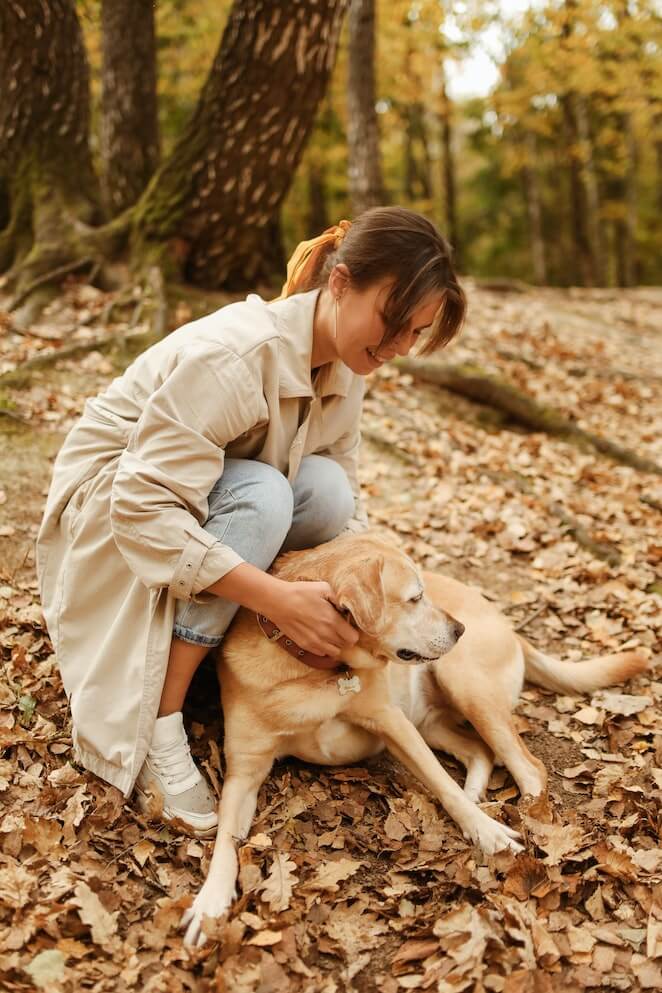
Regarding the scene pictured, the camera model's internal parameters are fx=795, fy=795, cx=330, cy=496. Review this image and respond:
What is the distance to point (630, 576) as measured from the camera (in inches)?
189

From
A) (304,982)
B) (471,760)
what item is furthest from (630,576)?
(304,982)

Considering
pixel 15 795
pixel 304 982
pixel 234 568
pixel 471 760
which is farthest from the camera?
pixel 471 760

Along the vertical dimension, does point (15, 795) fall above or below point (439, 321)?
below

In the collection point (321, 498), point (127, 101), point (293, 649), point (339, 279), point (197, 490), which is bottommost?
point (293, 649)

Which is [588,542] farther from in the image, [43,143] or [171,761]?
[43,143]

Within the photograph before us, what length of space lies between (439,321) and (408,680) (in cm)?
156

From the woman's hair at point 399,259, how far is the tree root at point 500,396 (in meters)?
4.12

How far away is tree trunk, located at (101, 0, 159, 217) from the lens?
7.50 meters

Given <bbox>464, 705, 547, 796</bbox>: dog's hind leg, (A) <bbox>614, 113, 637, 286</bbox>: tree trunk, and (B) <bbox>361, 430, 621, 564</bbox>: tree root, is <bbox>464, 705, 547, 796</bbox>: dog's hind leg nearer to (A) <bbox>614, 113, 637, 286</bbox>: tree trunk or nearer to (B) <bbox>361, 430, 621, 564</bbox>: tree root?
(B) <bbox>361, 430, 621, 564</bbox>: tree root

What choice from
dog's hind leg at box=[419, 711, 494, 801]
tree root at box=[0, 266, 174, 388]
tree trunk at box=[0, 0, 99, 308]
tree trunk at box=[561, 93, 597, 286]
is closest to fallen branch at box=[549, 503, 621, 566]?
dog's hind leg at box=[419, 711, 494, 801]

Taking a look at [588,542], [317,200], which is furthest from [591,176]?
[588,542]

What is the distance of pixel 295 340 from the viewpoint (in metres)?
3.04

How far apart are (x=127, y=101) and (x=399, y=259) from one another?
6118 millimetres

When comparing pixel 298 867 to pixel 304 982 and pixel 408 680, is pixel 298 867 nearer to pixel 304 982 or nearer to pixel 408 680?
pixel 304 982
